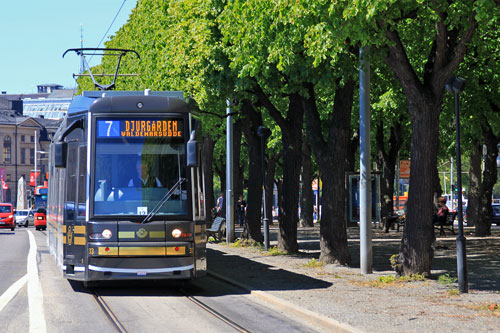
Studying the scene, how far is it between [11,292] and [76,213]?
1.82 metres

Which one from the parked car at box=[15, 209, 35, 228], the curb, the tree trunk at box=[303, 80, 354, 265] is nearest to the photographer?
the curb

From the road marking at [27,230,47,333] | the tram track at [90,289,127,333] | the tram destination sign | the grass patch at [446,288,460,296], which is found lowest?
the tram track at [90,289,127,333]

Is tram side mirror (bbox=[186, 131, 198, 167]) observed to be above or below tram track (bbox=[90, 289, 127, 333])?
above

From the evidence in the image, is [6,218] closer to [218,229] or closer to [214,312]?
[218,229]

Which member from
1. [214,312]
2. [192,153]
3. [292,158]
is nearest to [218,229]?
[292,158]

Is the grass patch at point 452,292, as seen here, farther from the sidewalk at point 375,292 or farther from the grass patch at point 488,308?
the grass patch at point 488,308

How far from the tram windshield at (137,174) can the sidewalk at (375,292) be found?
2.38 m

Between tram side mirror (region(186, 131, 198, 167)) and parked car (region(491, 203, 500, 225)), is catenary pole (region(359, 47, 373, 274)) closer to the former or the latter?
tram side mirror (region(186, 131, 198, 167))

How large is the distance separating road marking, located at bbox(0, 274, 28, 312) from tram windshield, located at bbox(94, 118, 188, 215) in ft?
6.65

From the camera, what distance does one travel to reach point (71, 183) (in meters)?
16.3

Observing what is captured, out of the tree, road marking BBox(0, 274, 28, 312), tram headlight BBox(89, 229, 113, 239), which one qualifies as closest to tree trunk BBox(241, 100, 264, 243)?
road marking BBox(0, 274, 28, 312)

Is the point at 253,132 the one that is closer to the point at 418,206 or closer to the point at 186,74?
the point at 186,74

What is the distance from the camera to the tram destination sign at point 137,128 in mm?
15375

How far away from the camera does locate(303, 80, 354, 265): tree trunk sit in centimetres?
2036
